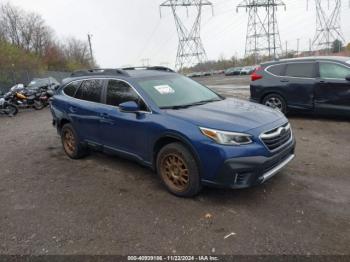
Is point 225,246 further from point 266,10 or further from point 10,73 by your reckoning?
point 266,10

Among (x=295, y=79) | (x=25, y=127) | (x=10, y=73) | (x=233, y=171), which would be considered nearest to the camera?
(x=233, y=171)

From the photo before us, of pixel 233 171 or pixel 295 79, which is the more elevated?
pixel 295 79

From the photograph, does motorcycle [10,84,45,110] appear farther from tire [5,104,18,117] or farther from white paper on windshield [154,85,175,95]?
white paper on windshield [154,85,175,95]

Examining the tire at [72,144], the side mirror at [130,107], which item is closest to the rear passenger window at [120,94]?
the side mirror at [130,107]

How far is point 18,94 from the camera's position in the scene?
14758mm

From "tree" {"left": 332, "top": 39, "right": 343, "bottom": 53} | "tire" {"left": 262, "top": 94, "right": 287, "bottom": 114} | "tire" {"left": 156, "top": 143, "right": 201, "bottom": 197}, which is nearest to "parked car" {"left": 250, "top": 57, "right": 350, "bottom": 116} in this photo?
"tire" {"left": 262, "top": 94, "right": 287, "bottom": 114}

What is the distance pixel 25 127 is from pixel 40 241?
813 cm

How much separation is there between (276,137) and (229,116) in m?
0.65

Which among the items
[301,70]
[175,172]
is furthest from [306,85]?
[175,172]

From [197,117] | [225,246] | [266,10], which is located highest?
[266,10]

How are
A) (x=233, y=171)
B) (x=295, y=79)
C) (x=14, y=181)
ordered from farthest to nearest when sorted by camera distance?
(x=295, y=79)
(x=14, y=181)
(x=233, y=171)

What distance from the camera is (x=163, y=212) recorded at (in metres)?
3.76

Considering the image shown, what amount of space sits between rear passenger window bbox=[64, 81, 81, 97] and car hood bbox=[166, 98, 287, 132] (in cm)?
254

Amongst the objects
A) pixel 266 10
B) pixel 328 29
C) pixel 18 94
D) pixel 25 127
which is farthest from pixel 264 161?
pixel 328 29
